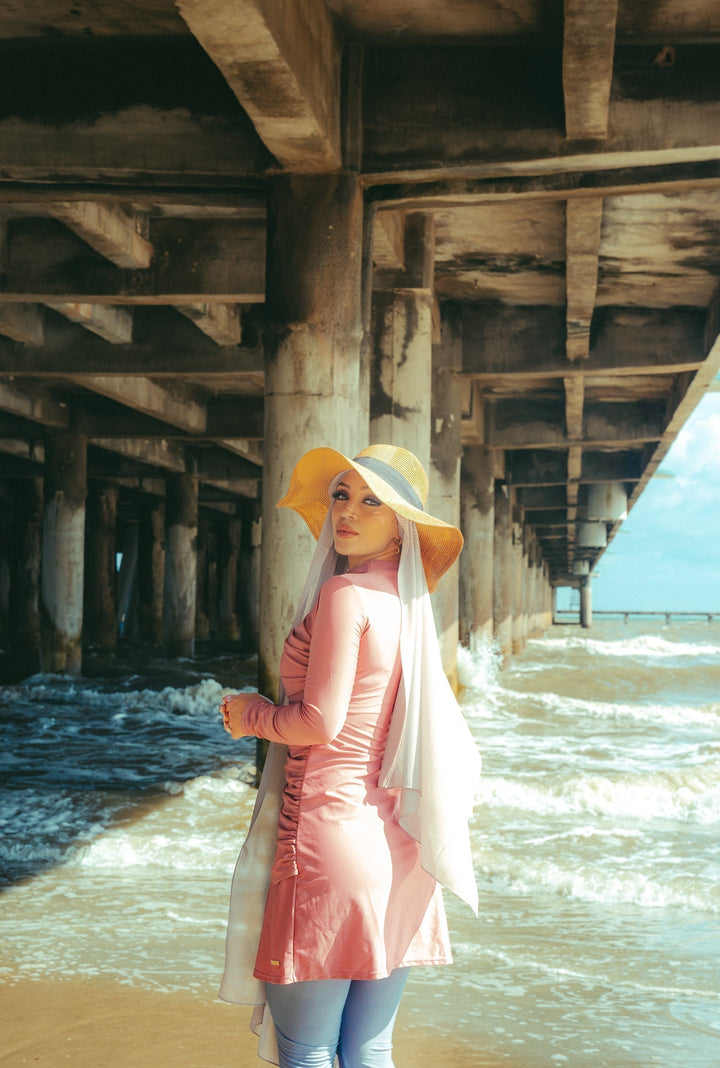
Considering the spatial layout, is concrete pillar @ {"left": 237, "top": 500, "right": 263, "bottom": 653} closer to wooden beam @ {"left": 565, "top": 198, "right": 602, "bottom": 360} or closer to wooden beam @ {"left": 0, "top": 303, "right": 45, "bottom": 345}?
wooden beam @ {"left": 0, "top": 303, "right": 45, "bottom": 345}

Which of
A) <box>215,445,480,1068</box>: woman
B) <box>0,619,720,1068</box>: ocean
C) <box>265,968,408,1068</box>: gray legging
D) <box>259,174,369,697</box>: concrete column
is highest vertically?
<box>259,174,369,697</box>: concrete column

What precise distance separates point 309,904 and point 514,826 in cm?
475

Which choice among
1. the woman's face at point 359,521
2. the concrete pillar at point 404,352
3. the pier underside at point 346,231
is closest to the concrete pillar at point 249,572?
the pier underside at point 346,231

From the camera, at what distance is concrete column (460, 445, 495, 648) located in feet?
62.2

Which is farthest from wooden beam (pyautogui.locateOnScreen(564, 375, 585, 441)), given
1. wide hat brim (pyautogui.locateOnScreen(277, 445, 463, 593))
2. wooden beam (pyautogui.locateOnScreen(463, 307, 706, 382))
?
wide hat brim (pyautogui.locateOnScreen(277, 445, 463, 593))

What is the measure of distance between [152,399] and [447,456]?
5.23 meters

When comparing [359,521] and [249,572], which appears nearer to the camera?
[359,521]

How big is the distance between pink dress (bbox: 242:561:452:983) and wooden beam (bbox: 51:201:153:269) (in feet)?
22.7

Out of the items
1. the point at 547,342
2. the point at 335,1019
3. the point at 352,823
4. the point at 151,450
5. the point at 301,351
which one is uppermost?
the point at 547,342

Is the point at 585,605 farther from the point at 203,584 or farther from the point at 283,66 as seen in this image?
the point at 283,66

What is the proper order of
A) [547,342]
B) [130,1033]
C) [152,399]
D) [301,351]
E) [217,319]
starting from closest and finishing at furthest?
[130,1033] < [301,351] < [217,319] < [547,342] < [152,399]

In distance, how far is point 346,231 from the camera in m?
7.07

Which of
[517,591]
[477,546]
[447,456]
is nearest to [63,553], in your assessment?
[477,546]

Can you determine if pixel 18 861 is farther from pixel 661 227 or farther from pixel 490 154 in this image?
pixel 661 227
